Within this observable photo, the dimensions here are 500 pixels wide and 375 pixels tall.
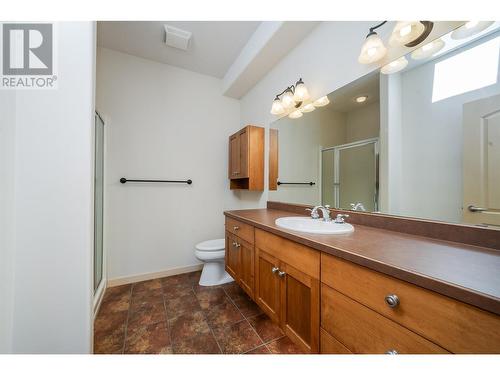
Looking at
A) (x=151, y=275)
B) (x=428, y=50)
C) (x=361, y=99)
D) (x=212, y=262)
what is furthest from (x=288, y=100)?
(x=151, y=275)

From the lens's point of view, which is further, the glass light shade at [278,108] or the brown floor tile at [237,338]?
the glass light shade at [278,108]

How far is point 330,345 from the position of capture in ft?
2.40

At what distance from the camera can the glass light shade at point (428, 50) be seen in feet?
2.79

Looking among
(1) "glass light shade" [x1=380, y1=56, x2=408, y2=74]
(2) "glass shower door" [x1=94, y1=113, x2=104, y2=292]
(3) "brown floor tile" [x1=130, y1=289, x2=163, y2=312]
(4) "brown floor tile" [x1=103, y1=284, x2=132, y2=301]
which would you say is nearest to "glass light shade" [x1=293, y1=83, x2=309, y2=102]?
(1) "glass light shade" [x1=380, y1=56, x2=408, y2=74]

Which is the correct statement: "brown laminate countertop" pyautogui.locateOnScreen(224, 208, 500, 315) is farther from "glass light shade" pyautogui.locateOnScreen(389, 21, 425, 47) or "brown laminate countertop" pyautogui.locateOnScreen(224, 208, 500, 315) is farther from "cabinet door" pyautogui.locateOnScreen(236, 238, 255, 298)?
"glass light shade" pyautogui.locateOnScreen(389, 21, 425, 47)

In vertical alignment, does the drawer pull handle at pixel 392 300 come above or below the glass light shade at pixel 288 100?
below

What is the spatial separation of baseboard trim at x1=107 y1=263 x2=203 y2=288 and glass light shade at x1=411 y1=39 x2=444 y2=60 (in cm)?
253

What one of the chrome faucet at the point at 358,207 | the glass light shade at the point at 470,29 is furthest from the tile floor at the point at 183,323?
the glass light shade at the point at 470,29

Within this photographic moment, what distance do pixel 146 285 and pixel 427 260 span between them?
7.24 feet

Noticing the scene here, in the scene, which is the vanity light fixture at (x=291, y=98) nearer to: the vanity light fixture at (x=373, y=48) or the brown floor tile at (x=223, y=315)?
the vanity light fixture at (x=373, y=48)

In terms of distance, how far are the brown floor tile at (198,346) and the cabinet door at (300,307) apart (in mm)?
493

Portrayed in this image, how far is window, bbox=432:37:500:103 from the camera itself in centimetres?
73

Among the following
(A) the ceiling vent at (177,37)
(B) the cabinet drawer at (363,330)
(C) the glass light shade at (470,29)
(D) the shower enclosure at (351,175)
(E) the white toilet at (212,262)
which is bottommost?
(E) the white toilet at (212,262)

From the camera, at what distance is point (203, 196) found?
2312 millimetres
